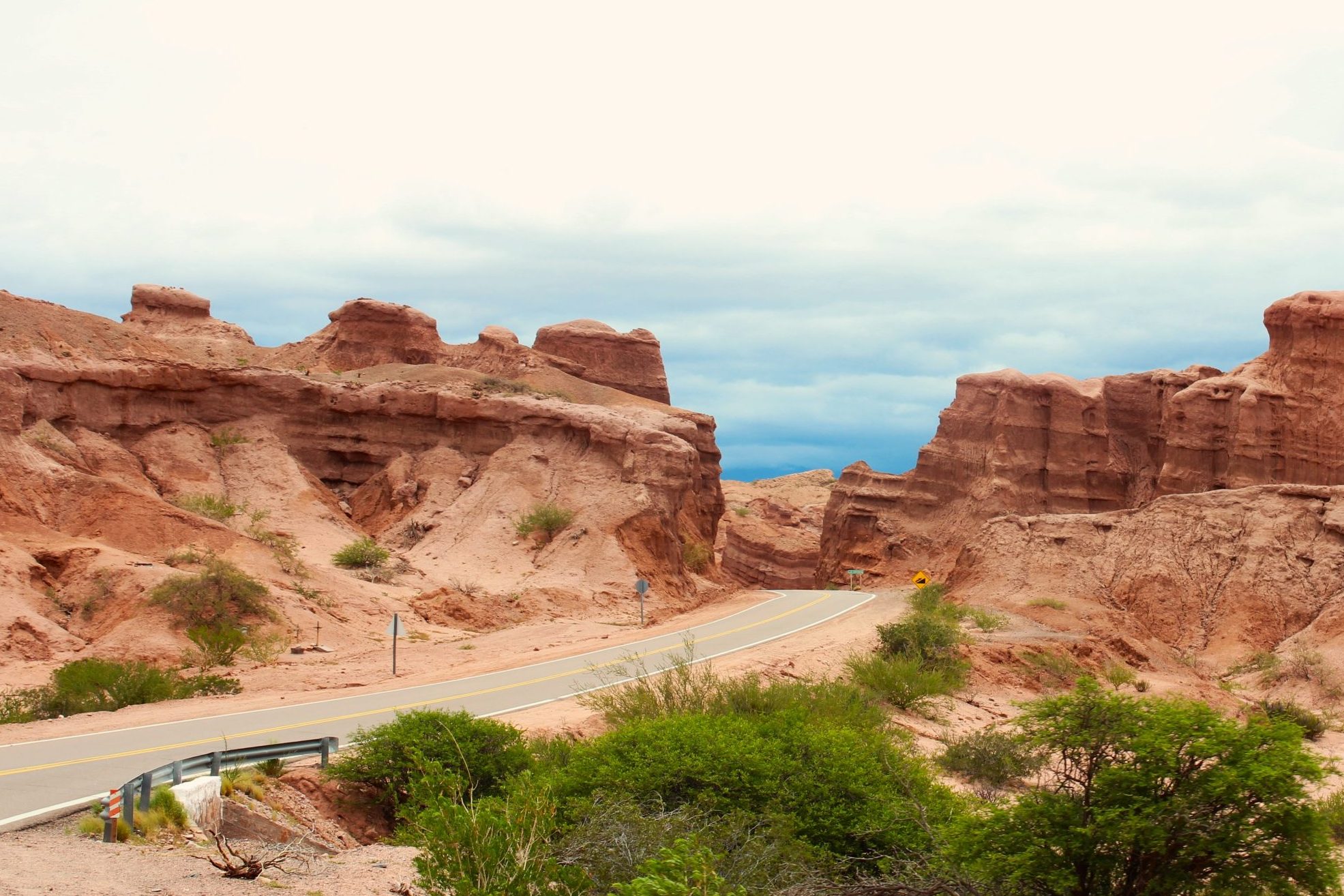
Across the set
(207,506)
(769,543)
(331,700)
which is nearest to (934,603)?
(331,700)

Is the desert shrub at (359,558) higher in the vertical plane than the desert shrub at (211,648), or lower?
higher

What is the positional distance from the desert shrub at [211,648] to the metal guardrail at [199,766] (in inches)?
485

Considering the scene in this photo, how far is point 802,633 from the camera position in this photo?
34.2 meters

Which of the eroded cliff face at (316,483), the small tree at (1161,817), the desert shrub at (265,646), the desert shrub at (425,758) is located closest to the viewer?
the small tree at (1161,817)

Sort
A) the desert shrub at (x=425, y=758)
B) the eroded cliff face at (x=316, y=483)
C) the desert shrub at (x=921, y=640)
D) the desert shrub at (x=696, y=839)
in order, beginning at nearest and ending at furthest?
the desert shrub at (x=696, y=839) → the desert shrub at (x=425, y=758) → the desert shrub at (x=921, y=640) → the eroded cliff face at (x=316, y=483)

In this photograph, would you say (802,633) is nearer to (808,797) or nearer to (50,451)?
(808,797)

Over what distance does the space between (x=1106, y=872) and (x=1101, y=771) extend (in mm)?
770

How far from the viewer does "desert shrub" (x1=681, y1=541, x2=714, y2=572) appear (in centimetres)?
5572

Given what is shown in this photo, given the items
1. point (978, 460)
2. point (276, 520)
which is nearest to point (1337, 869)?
point (276, 520)

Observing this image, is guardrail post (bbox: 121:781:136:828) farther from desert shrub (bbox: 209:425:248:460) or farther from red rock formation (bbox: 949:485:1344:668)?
desert shrub (bbox: 209:425:248:460)

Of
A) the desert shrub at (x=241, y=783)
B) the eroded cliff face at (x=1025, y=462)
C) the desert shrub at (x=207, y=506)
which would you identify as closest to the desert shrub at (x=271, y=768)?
the desert shrub at (x=241, y=783)

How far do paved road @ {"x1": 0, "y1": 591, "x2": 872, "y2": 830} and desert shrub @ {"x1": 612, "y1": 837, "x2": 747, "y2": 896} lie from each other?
7.07m

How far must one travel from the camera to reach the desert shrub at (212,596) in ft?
102

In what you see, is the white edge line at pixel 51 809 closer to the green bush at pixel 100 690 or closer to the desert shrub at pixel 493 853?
the desert shrub at pixel 493 853
